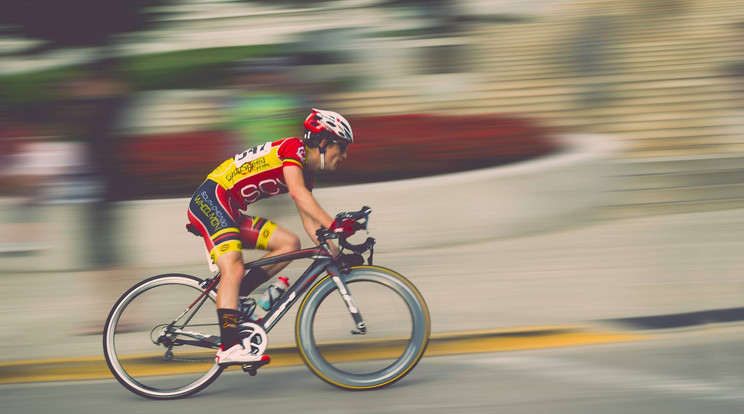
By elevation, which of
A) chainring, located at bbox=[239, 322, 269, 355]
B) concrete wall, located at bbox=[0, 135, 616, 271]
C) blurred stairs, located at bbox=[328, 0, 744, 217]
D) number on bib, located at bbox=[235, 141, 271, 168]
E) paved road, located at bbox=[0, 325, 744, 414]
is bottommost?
paved road, located at bbox=[0, 325, 744, 414]

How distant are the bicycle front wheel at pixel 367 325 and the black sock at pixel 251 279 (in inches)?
11.4

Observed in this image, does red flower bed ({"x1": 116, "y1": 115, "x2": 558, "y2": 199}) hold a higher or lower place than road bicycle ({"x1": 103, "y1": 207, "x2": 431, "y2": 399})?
higher

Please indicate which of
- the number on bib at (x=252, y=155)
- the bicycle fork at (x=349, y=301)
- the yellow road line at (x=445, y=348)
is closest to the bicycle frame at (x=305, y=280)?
the bicycle fork at (x=349, y=301)

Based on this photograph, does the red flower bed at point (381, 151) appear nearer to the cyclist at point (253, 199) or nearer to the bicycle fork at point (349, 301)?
the cyclist at point (253, 199)

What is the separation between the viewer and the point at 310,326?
5035 mm

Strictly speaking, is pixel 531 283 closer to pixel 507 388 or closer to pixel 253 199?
pixel 507 388

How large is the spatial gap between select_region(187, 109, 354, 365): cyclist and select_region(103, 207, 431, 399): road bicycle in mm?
103

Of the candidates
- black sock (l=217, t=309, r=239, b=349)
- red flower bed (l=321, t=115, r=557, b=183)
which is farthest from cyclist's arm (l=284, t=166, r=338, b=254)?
red flower bed (l=321, t=115, r=557, b=183)

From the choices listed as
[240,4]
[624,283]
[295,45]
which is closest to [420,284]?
[624,283]

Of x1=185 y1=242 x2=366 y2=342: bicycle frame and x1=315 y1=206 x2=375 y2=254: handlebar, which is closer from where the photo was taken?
x1=315 y1=206 x2=375 y2=254: handlebar

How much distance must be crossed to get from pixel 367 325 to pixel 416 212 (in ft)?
12.8

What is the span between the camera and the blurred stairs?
10.4 meters

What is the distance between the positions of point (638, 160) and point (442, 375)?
5.96 metres

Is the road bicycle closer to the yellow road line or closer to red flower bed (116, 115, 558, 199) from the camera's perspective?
the yellow road line
